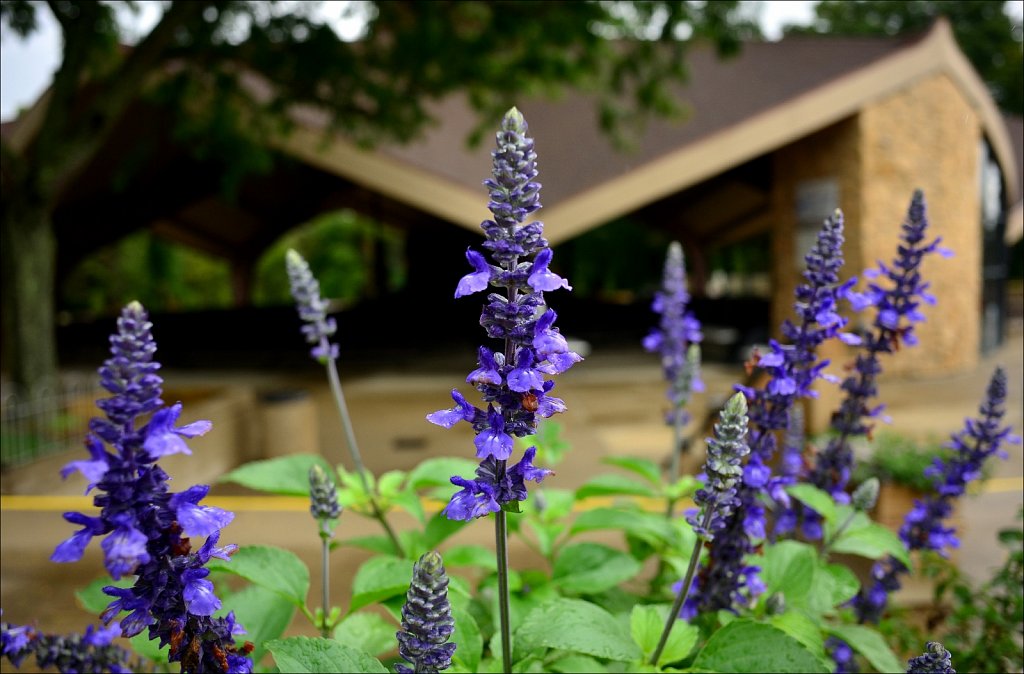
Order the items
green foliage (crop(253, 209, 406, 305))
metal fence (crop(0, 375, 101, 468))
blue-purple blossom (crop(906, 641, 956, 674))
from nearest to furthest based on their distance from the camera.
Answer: blue-purple blossom (crop(906, 641, 956, 674))
metal fence (crop(0, 375, 101, 468))
green foliage (crop(253, 209, 406, 305))

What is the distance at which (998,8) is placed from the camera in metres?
11.3

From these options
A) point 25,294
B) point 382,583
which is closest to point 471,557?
point 382,583

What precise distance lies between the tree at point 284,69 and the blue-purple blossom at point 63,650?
8588 millimetres

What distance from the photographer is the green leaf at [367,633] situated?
165cm

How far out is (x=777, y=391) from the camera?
5.09ft

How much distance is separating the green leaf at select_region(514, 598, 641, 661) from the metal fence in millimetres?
6489

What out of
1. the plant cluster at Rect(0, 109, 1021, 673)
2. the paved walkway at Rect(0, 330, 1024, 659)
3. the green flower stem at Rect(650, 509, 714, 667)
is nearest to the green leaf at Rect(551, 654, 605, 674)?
the plant cluster at Rect(0, 109, 1021, 673)

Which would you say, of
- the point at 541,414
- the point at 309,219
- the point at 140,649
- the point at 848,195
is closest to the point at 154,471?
the point at 541,414

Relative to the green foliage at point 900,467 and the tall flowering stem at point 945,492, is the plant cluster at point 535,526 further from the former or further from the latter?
the green foliage at point 900,467

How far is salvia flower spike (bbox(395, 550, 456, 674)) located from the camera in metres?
1.06

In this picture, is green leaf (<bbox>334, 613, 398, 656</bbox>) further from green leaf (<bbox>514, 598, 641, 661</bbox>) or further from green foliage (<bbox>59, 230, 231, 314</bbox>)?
green foliage (<bbox>59, 230, 231, 314</bbox>)

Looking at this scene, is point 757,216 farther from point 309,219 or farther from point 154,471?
point 154,471

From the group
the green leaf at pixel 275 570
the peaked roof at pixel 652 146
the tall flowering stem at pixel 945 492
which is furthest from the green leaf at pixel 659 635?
the peaked roof at pixel 652 146

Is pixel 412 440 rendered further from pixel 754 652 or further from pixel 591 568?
pixel 754 652
